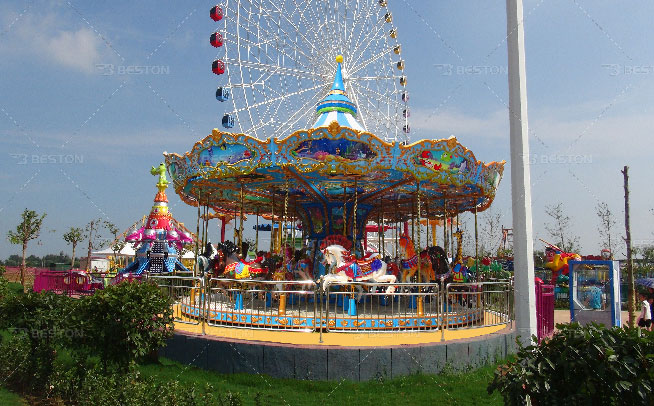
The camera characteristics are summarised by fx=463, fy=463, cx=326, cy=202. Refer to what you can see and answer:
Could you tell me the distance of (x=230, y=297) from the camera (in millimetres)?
7914

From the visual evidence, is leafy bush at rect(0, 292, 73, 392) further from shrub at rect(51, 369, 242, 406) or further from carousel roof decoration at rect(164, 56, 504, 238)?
carousel roof decoration at rect(164, 56, 504, 238)

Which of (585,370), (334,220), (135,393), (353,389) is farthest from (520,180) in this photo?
(334,220)

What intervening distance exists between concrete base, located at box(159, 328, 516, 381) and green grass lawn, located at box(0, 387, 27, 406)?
206 centimetres

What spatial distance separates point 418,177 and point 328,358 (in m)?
4.27

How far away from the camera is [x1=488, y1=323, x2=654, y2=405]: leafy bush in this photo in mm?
2994

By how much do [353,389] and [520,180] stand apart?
331cm

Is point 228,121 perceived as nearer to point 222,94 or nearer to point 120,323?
point 222,94

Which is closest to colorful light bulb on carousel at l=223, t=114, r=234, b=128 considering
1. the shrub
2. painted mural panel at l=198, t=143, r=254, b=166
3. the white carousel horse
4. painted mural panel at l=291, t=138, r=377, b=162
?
painted mural panel at l=198, t=143, r=254, b=166

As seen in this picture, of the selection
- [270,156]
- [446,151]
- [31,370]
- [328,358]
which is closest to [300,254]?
[270,156]

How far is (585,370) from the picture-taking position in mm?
3131

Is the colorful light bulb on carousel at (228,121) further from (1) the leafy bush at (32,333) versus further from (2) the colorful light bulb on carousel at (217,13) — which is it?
(1) the leafy bush at (32,333)

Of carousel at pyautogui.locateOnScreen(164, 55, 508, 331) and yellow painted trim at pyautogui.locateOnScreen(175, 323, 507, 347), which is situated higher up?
carousel at pyautogui.locateOnScreen(164, 55, 508, 331)

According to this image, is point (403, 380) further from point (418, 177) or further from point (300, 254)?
point (300, 254)

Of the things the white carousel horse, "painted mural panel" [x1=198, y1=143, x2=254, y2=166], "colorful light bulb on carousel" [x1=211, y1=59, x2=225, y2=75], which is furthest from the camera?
"colorful light bulb on carousel" [x1=211, y1=59, x2=225, y2=75]
